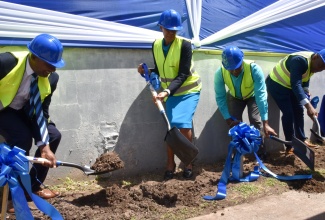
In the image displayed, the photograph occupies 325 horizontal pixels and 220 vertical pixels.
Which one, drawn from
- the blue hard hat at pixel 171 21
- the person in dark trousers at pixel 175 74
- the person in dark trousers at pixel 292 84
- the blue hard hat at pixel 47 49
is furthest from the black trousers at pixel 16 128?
the person in dark trousers at pixel 292 84

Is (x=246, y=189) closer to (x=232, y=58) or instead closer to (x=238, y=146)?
(x=238, y=146)

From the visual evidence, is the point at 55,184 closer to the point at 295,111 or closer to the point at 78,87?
the point at 78,87

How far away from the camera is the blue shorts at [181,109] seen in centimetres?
471

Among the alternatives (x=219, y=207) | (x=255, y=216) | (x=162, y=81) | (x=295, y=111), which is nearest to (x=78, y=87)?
(x=162, y=81)

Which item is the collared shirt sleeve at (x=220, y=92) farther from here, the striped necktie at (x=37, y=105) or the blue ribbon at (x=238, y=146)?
the striped necktie at (x=37, y=105)

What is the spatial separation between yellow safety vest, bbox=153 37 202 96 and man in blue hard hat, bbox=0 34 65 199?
1472 millimetres

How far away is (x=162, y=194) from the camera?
159 inches

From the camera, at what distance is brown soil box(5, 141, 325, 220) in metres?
3.70

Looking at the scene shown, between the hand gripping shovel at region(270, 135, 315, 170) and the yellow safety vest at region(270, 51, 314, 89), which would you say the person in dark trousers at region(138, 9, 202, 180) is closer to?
the hand gripping shovel at region(270, 135, 315, 170)

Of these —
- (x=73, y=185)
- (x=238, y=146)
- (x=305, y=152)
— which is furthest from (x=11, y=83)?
(x=305, y=152)

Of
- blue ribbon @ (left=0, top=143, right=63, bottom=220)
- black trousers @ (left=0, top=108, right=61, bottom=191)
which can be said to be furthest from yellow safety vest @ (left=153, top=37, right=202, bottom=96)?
blue ribbon @ (left=0, top=143, right=63, bottom=220)

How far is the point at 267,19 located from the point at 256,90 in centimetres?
156

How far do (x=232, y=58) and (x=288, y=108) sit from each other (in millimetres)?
1385

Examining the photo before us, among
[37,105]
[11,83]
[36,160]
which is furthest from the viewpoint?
[37,105]
